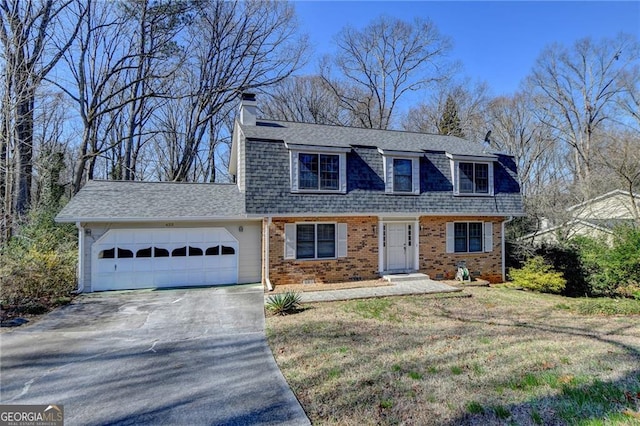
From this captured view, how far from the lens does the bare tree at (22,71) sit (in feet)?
30.5

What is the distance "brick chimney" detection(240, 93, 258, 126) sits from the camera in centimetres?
1229

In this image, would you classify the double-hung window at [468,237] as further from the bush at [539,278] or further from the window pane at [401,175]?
the window pane at [401,175]

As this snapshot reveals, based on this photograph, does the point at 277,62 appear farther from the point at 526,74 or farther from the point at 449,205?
the point at 526,74

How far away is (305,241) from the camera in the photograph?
Answer: 36.0 feet

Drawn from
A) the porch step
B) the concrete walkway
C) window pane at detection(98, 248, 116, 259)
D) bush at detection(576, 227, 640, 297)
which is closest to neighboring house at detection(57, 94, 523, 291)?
window pane at detection(98, 248, 116, 259)

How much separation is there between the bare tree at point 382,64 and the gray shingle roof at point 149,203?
15.8 meters

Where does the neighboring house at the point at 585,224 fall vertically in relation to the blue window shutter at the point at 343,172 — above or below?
below

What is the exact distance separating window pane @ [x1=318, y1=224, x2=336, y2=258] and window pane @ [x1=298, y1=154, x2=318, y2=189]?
150cm

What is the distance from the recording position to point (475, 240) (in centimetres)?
1278

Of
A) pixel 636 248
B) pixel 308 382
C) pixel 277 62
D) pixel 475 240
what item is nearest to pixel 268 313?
pixel 308 382

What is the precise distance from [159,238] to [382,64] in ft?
68.7

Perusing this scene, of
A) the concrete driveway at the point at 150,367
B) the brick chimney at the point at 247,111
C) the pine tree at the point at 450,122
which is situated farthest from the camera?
the pine tree at the point at 450,122

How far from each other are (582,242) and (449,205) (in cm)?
639

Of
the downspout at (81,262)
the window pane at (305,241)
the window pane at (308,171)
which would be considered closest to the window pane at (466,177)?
the window pane at (308,171)
